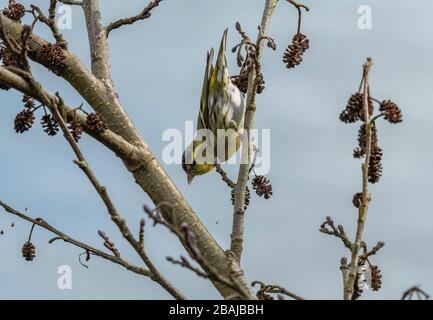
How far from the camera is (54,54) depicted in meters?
4.77

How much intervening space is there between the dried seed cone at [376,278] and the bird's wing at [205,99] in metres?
3.67

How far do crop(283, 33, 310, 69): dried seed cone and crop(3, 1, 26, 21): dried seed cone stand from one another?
4.90ft

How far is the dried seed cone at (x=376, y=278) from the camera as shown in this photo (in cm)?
357

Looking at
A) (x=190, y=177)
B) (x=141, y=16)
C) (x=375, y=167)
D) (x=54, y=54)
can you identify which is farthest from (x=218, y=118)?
(x=375, y=167)

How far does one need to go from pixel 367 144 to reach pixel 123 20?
254 centimetres

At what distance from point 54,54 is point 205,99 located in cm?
281

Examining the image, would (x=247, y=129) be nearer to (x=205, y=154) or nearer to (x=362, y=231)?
(x=362, y=231)

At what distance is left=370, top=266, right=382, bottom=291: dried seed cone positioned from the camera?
357cm

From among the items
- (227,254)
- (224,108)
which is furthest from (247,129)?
(224,108)

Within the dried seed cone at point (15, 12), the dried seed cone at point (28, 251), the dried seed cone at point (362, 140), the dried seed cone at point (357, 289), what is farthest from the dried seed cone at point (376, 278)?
the dried seed cone at point (15, 12)

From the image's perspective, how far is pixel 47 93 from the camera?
3924mm

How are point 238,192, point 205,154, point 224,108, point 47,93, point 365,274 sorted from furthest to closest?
point 205,154 → point 224,108 → point 238,192 → point 47,93 → point 365,274

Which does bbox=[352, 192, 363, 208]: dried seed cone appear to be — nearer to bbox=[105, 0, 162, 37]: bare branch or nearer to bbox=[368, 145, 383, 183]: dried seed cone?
bbox=[368, 145, 383, 183]: dried seed cone

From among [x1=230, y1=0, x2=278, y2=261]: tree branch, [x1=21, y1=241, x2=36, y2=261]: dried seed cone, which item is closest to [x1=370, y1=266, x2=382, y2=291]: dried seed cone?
[x1=230, y1=0, x2=278, y2=261]: tree branch
